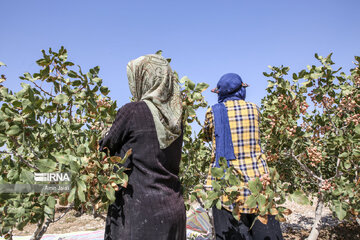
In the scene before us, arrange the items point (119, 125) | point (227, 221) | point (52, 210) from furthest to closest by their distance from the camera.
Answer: point (227, 221)
point (119, 125)
point (52, 210)

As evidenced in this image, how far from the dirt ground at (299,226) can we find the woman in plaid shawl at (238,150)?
4354 millimetres

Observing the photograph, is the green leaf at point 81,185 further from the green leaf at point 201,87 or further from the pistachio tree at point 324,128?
the pistachio tree at point 324,128

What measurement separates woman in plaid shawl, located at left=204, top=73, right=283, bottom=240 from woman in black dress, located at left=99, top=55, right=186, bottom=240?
0.65 meters

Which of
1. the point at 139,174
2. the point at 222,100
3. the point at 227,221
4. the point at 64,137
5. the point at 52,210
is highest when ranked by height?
the point at 222,100

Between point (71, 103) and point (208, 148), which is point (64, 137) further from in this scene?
point (208, 148)

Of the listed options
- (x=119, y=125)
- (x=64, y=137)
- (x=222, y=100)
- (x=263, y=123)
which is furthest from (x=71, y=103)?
(x=263, y=123)

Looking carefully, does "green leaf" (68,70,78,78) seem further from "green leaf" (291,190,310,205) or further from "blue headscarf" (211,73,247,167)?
"green leaf" (291,190,310,205)

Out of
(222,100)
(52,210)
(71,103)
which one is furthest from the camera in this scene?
(222,100)

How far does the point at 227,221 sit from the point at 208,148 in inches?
52.5

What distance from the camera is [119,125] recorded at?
1.80 meters

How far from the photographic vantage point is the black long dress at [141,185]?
5.84ft

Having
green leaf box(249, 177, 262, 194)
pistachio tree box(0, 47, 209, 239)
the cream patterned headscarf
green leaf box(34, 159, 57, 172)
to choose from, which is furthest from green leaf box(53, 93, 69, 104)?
green leaf box(249, 177, 262, 194)

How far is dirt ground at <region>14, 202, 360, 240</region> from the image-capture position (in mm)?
5879

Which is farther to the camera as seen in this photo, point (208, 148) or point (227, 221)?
point (208, 148)
